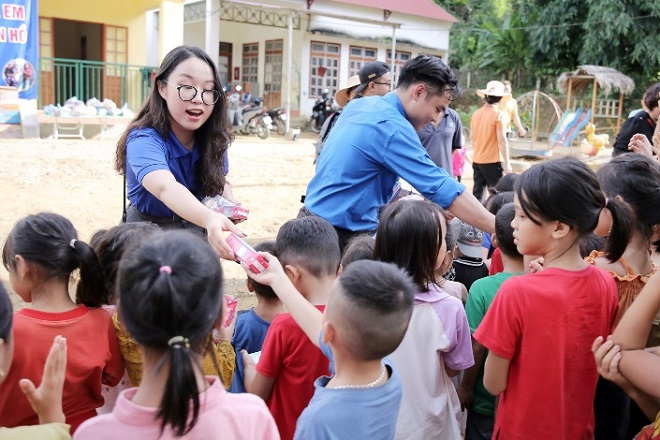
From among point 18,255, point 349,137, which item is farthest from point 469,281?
point 18,255

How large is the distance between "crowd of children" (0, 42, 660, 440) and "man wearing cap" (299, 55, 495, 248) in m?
0.36

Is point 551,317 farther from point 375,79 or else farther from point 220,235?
point 375,79

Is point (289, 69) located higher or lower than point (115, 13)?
lower

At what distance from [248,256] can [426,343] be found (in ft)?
2.17

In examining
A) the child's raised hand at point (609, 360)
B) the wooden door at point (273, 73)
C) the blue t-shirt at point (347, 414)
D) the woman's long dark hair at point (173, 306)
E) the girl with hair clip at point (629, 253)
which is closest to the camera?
the woman's long dark hair at point (173, 306)

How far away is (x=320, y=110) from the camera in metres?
18.5

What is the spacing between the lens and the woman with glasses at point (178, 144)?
2.47 meters

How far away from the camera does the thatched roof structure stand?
19312mm

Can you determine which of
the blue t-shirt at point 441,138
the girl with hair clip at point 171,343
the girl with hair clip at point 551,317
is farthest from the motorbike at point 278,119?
the girl with hair clip at point 171,343

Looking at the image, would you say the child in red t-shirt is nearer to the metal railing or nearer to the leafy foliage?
the metal railing

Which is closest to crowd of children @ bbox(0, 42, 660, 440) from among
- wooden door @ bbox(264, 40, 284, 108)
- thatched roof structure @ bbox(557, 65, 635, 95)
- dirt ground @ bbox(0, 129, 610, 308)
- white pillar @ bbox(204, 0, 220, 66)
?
dirt ground @ bbox(0, 129, 610, 308)

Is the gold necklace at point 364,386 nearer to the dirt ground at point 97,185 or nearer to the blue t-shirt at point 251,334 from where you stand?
the blue t-shirt at point 251,334

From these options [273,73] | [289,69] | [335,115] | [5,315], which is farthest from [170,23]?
[5,315]

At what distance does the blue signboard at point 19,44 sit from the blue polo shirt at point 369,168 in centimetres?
1072
